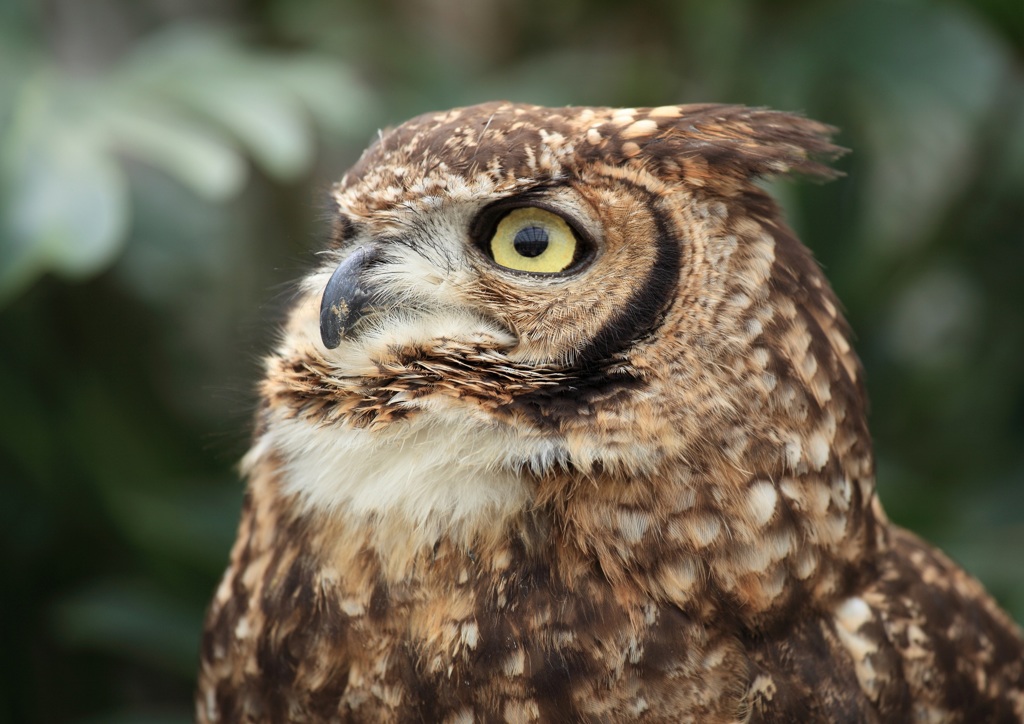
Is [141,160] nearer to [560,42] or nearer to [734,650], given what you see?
[560,42]

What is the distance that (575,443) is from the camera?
3.92 feet

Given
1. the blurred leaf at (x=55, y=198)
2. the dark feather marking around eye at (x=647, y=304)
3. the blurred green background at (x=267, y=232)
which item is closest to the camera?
the dark feather marking around eye at (x=647, y=304)

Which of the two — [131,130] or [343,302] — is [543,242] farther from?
[131,130]

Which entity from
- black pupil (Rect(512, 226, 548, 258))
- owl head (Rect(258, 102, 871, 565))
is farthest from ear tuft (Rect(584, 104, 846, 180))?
black pupil (Rect(512, 226, 548, 258))

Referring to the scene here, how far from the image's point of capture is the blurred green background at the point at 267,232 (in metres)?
2.48

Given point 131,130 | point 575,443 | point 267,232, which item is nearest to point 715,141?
point 575,443

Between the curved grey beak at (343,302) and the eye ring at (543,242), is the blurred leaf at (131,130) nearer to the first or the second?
the curved grey beak at (343,302)

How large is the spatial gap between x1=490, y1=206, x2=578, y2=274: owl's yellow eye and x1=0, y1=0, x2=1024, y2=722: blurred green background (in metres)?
1.16

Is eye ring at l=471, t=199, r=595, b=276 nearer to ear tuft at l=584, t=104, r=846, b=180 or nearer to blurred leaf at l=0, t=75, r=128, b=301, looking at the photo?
ear tuft at l=584, t=104, r=846, b=180

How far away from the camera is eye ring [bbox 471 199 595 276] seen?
120 cm

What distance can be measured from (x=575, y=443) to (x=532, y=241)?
24 centimetres

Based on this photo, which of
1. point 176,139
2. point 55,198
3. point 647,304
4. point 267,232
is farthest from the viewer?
point 267,232

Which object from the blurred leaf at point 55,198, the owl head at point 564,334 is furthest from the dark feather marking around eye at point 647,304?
the blurred leaf at point 55,198

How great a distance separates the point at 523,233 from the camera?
1.21 m
